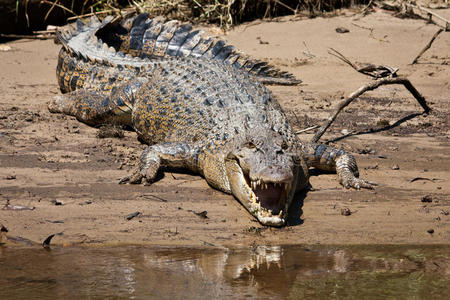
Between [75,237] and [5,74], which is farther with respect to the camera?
[5,74]

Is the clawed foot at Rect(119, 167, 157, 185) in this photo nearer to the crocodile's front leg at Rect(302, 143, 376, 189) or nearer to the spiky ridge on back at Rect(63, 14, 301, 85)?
the crocodile's front leg at Rect(302, 143, 376, 189)

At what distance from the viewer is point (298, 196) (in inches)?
216

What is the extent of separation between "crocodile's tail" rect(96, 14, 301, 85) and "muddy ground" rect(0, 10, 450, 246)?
0.35m

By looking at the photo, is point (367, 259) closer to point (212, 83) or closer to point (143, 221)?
point (143, 221)

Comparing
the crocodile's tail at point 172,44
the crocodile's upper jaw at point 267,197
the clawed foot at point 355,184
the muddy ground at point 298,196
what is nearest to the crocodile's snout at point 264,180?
the crocodile's upper jaw at point 267,197

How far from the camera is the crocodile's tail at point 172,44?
7.88m

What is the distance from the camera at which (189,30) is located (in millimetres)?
8078

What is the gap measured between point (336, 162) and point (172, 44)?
9.93 feet

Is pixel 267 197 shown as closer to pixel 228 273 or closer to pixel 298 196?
pixel 298 196

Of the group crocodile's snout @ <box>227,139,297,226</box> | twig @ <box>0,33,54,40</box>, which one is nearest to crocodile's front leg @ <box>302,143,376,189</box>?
crocodile's snout @ <box>227,139,297,226</box>

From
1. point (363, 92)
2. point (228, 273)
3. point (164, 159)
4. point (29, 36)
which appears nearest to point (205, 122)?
point (164, 159)

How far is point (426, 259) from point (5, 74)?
6.23 metres

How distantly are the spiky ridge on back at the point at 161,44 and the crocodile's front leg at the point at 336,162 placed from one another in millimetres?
2239

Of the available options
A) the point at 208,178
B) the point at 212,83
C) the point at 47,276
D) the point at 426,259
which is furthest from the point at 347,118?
the point at 47,276
